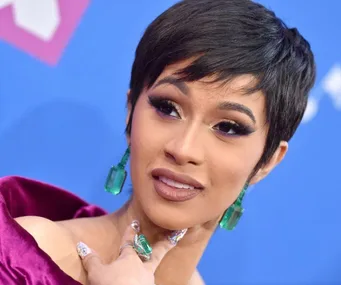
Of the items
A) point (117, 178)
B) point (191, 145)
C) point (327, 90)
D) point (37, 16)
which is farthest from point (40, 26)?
point (327, 90)

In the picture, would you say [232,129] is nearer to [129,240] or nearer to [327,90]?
[129,240]

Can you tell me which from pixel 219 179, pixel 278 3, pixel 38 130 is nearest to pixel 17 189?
pixel 38 130

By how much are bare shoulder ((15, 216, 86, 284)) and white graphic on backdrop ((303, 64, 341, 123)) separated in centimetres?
66

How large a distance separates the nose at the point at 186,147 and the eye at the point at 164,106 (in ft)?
0.11

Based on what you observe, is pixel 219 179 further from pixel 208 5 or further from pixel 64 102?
pixel 64 102

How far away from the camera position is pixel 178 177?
0.74m

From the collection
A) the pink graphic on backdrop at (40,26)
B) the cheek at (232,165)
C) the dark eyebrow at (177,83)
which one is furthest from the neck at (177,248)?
the pink graphic on backdrop at (40,26)

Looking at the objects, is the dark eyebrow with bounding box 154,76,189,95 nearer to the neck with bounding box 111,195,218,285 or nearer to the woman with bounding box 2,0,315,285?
the woman with bounding box 2,0,315,285

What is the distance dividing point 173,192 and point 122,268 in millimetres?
127

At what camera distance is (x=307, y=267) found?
4.00 feet

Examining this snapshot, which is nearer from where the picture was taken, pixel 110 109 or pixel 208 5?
pixel 208 5

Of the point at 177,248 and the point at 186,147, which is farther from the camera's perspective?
the point at 177,248

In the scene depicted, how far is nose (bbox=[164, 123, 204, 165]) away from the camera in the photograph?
0.72 m

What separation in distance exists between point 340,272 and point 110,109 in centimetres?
66
